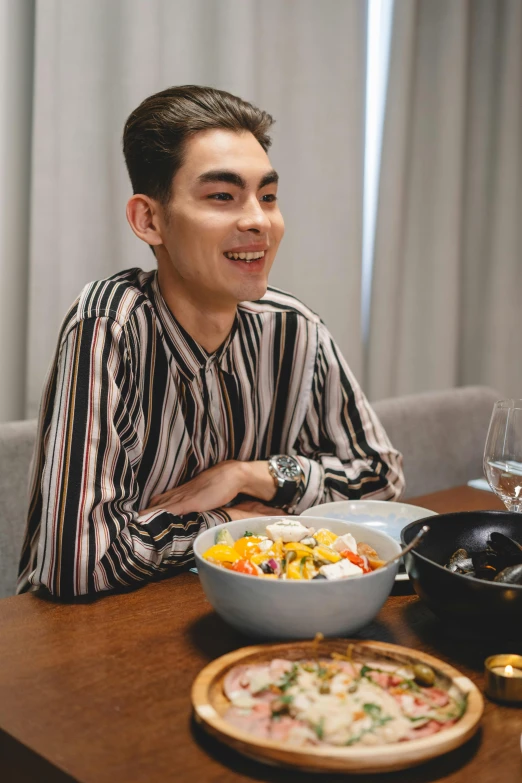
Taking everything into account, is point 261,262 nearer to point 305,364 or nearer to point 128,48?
point 305,364

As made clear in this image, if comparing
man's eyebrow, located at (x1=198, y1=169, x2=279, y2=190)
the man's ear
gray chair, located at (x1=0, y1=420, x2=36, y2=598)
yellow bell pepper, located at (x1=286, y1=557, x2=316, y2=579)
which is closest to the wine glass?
yellow bell pepper, located at (x1=286, y1=557, x2=316, y2=579)

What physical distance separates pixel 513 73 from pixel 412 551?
3.00m

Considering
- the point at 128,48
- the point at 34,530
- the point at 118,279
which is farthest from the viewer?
the point at 128,48

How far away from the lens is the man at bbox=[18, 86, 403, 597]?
1461 mm

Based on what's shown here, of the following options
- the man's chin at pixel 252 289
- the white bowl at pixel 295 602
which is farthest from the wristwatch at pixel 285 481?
the white bowl at pixel 295 602

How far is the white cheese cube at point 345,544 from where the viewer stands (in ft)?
3.89

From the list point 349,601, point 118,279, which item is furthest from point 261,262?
point 349,601

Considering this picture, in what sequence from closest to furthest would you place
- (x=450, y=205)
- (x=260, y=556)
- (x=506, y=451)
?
(x=260, y=556) → (x=506, y=451) → (x=450, y=205)

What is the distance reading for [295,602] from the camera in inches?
40.4

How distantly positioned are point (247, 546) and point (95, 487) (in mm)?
359

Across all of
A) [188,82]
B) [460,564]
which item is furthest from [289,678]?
[188,82]

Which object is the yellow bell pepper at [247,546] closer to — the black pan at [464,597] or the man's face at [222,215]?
the black pan at [464,597]

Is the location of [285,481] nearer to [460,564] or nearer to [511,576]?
[460,564]

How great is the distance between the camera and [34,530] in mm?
1663
